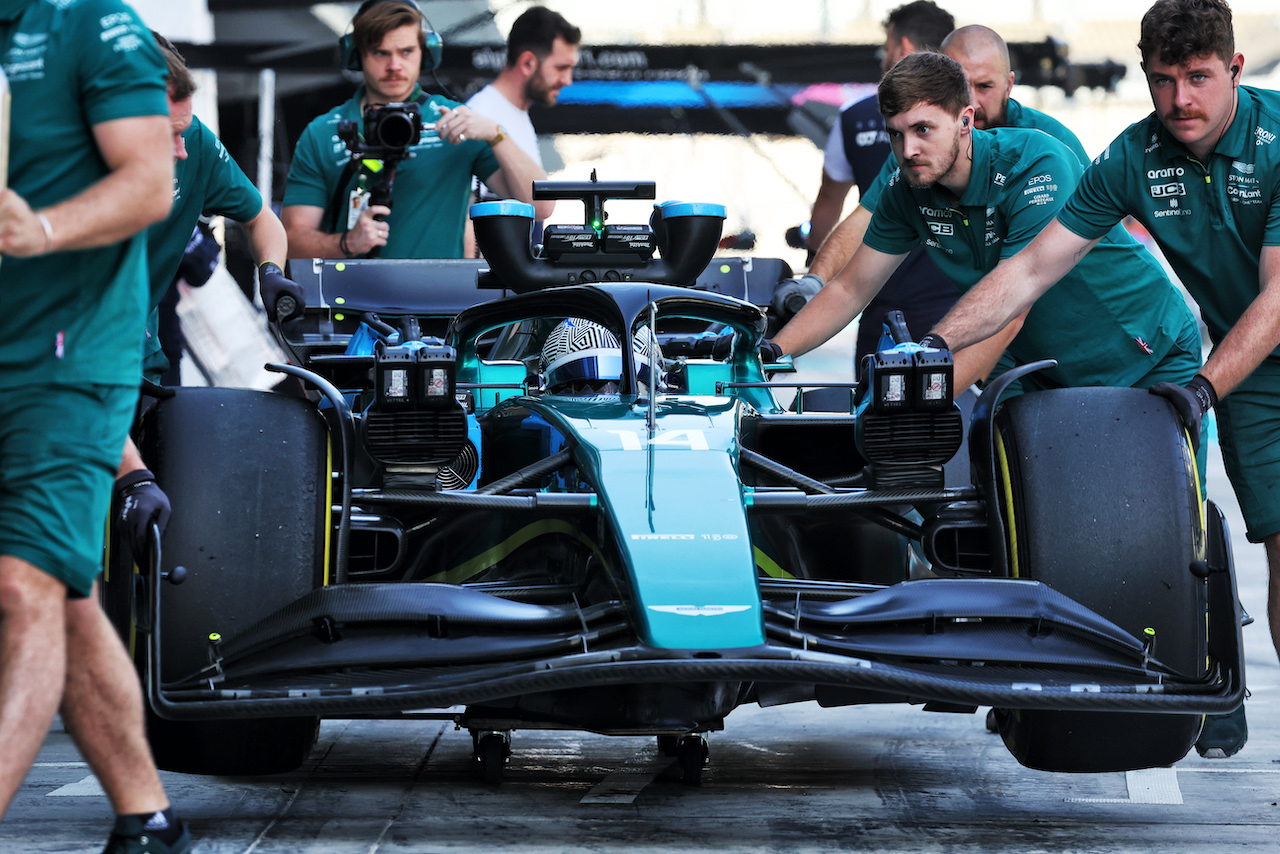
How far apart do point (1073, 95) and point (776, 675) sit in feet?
41.5

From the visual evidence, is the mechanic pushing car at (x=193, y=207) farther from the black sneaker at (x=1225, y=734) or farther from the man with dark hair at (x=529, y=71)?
the black sneaker at (x=1225, y=734)

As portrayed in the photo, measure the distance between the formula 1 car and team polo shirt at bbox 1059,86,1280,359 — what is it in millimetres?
836

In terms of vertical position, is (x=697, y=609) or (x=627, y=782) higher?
(x=697, y=609)

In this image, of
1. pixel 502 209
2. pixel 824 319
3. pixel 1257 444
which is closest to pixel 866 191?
pixel 824 319

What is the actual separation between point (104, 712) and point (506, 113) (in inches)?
180

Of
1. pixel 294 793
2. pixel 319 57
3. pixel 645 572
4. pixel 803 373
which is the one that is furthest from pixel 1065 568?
pixel 803 373

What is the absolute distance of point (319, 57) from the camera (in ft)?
45.5

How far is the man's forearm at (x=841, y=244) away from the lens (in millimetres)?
6230

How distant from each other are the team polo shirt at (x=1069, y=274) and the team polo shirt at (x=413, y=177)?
83.1 inches

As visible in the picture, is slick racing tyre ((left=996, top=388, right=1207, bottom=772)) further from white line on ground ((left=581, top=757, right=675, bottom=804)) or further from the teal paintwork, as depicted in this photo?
white line on ground ((left=581, top=757, right=675, bottom=804))

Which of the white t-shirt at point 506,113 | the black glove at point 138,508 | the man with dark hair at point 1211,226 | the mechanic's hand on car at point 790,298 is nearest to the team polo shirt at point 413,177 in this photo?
the white t-shirt at point 506,113

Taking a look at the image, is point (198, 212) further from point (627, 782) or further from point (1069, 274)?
point (1069, 274)

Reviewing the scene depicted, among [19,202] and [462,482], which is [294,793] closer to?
[462,482]

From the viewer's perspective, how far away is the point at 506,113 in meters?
7.06
